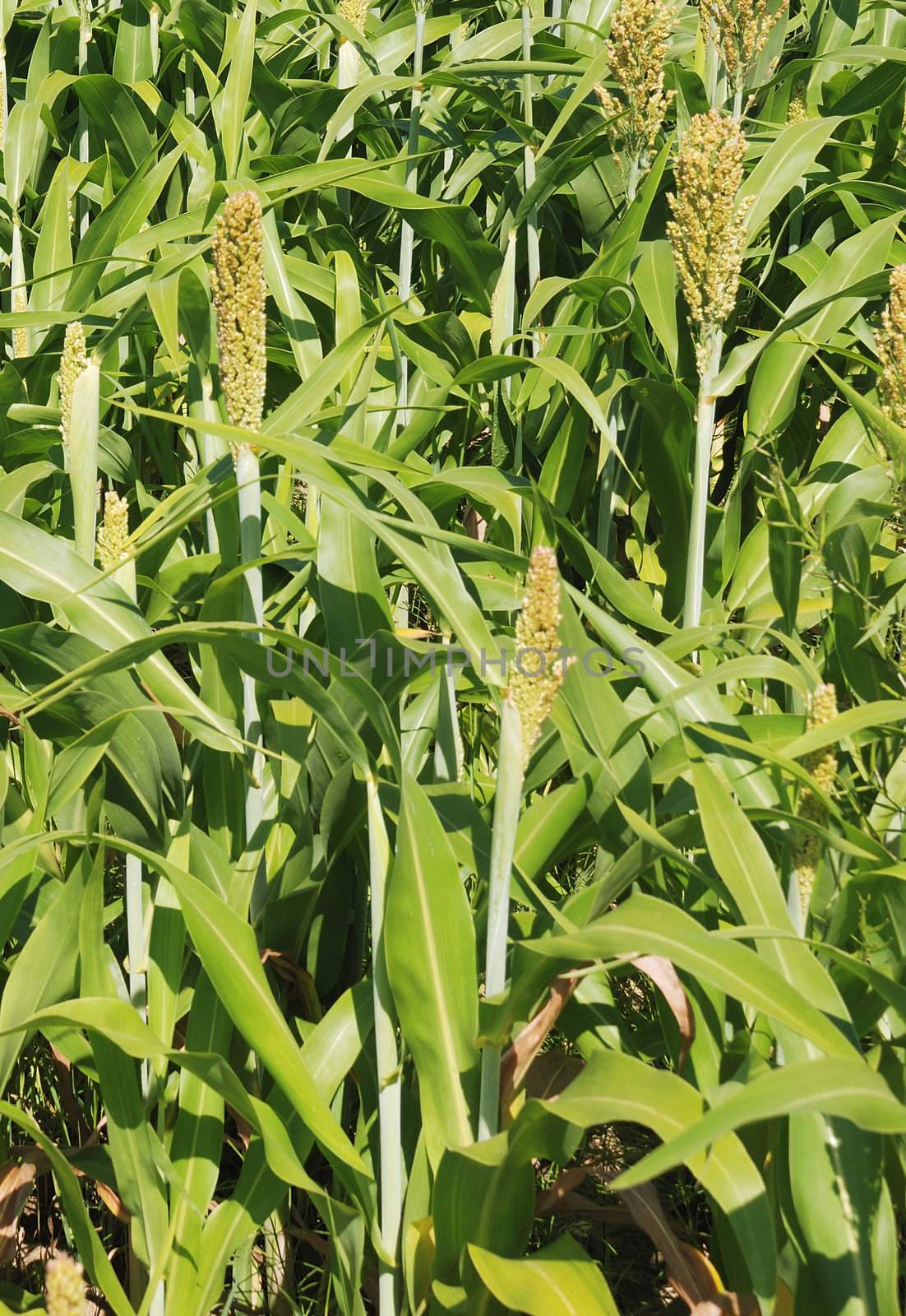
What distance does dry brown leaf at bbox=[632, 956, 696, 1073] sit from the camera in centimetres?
139

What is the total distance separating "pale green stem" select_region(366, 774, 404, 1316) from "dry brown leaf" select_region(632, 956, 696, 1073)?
0.28 metres

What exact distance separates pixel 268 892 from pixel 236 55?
1510 mm

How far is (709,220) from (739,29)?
0.53m

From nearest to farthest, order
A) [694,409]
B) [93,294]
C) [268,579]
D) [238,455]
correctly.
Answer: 1. [238,455]
2. [268,579]
3. [694,409]
4. [93,294]

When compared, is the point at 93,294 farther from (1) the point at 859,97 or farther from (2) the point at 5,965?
(1) the point at 859,97

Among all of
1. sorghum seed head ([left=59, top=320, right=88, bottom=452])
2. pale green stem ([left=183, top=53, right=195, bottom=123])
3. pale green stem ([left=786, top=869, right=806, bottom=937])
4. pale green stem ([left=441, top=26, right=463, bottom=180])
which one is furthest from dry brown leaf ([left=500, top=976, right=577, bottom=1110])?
pale green stem ([left=183, top=53, right=195, bottom=123])

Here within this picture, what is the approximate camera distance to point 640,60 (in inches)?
83.3

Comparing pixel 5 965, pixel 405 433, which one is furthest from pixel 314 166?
pixel 5 965

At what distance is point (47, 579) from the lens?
1.58 m

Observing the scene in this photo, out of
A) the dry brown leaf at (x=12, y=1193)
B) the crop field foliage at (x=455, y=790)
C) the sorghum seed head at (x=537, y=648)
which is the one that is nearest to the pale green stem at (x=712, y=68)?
the crop field foliage at (x=455, y=790)

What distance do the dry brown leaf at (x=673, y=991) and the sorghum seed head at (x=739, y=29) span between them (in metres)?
1.58

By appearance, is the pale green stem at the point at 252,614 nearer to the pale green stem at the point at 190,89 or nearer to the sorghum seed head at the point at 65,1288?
the sorghum seed head at the point at 65,1288

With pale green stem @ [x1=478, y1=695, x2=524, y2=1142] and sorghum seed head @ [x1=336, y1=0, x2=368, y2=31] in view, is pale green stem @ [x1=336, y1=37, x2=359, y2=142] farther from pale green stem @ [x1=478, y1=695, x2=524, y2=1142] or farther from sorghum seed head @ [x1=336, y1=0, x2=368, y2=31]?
pale green stem @ [x1=478, y1=695, x2=524, y2=1142]

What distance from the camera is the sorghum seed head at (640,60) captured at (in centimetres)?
209
